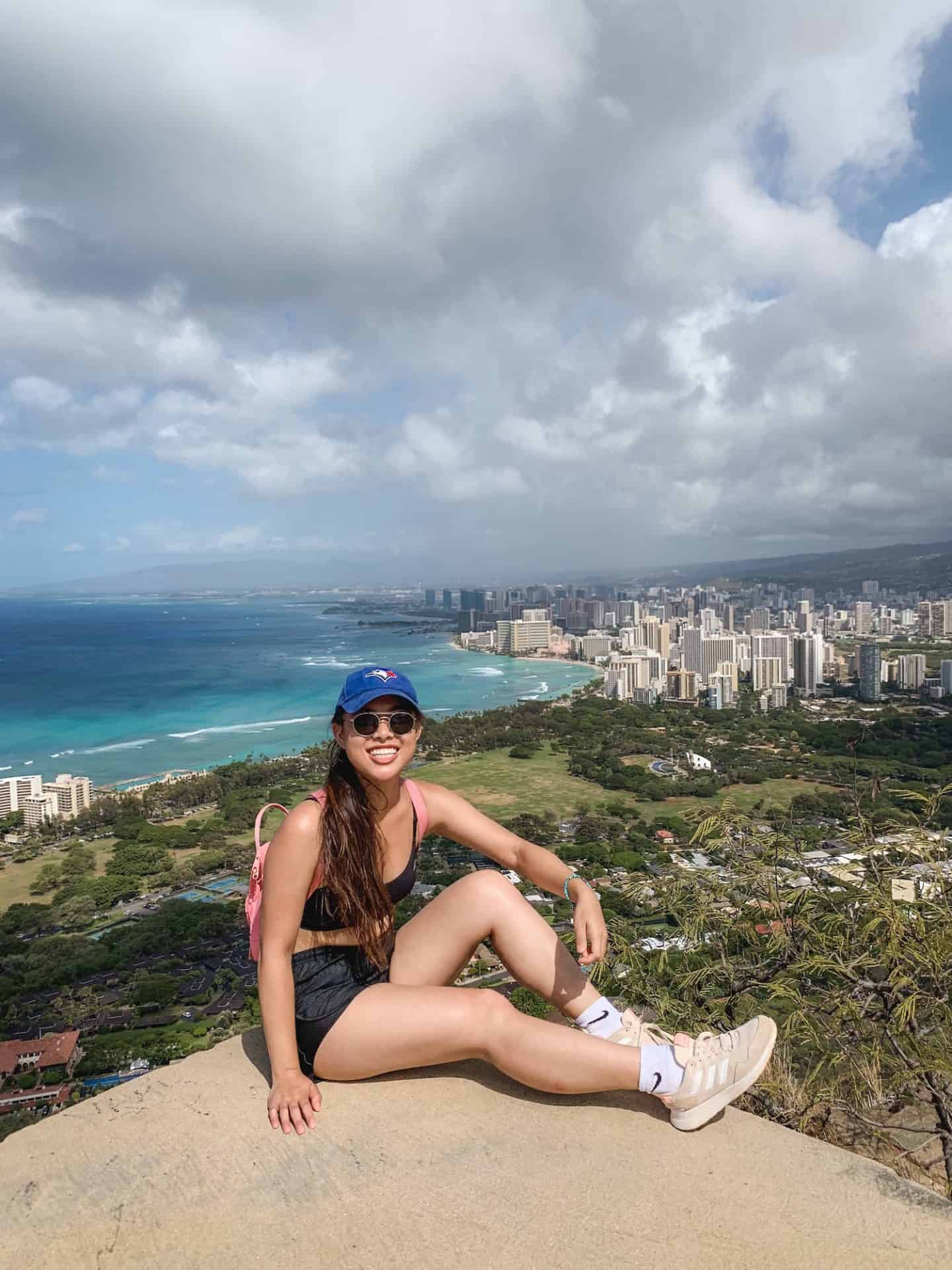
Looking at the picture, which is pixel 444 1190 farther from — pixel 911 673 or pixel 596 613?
pixel 596 613

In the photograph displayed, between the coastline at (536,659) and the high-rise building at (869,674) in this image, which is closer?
the high-rise building at (869,674)

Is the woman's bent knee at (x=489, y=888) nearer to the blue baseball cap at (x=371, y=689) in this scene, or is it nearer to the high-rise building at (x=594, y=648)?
the blue baseball cap at (x=371, y=689)

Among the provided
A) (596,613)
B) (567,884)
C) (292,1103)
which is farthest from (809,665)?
(292,1103)

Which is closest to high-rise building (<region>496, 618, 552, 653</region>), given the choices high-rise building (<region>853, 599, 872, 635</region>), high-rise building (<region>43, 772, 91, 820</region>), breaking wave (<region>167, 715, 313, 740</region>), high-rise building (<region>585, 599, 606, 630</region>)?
high-rise building (<region>585, 599, 606, 630</region>)

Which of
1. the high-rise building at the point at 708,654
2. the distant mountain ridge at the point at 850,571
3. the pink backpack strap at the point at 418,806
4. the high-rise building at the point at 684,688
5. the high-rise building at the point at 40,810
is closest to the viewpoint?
the pink backpack strap at the point at 418,806

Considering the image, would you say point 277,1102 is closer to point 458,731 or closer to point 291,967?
point 291,967

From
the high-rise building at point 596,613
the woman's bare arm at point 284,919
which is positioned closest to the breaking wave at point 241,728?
the woman's bare arm at point 284,919

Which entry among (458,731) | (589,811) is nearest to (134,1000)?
(589,811)

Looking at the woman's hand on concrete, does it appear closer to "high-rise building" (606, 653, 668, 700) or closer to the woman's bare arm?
the woman's bare arm
